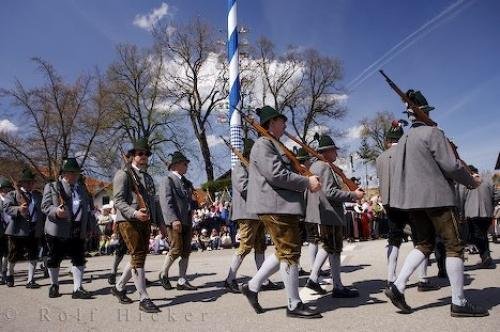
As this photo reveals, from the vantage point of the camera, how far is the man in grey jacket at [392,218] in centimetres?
600

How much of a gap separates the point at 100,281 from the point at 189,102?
96.1ft

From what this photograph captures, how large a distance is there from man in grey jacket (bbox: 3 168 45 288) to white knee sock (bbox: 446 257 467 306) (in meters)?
7.08

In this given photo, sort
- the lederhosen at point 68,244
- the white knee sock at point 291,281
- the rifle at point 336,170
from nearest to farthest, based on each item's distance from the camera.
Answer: the white knee sock at point 291,281 < the rifle at point 336,170 < the lederhosen at point 68,244

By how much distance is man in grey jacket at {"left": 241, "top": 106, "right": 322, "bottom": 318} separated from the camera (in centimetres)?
467

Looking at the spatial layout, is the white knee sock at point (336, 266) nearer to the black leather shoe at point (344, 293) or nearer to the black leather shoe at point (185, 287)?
the black leather shoe at point (344, 293)

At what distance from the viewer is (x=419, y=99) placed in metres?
5.17

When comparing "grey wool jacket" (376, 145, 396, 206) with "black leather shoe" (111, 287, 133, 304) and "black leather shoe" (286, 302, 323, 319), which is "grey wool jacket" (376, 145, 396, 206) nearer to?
"black leather shoe" (286, 302, 323, 319)

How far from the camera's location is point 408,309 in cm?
461

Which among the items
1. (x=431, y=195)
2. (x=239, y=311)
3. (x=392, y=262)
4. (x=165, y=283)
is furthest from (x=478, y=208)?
(x=165, y=283)

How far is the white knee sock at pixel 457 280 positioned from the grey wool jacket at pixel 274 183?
1.54m

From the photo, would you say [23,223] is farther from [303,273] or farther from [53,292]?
[303,273]

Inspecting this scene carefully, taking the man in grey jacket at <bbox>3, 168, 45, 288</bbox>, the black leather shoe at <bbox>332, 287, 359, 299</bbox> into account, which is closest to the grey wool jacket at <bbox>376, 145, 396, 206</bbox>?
the black leather shoe at <bbox>332, 287, 359, 299</bbox>

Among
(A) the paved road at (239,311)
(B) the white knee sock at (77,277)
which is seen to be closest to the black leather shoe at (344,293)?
(A) the paved road at (239,311)

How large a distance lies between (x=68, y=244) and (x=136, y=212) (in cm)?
217
